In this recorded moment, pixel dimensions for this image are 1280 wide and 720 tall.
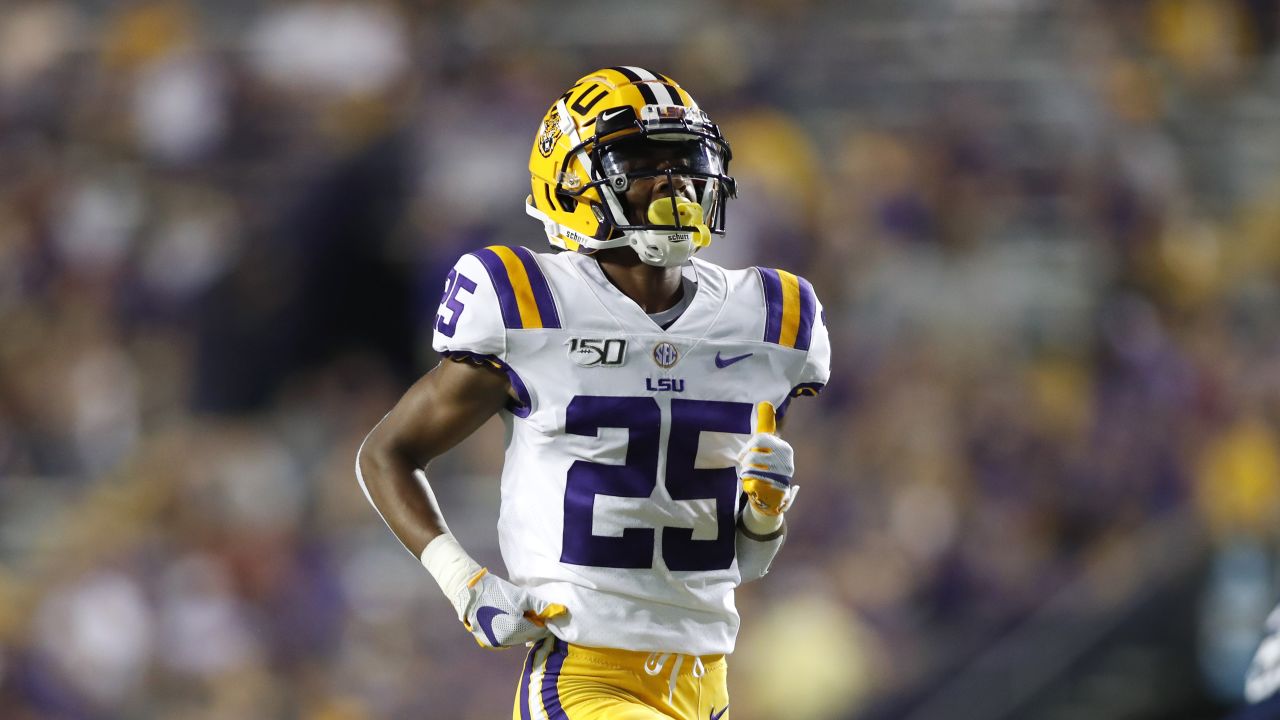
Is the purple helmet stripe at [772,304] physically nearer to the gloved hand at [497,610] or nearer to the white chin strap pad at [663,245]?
the white chin strap pad at [663,245]

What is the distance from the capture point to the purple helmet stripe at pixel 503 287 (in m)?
3.21

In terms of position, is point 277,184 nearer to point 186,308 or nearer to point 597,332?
point 186,308

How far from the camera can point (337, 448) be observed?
26.7 ft

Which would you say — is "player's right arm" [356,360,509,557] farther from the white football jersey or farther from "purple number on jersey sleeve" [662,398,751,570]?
"purple number on jersey sleeve" [662,398,751,570]

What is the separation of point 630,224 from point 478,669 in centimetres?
432

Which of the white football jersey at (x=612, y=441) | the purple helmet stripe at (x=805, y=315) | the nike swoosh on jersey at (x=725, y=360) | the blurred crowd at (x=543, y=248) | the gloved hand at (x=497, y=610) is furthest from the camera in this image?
the blurred crowd at (x=543, y=248)

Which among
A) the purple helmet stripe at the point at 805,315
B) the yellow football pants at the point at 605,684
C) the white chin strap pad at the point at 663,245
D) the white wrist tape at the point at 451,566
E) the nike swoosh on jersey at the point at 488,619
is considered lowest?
the yellow football pants at the point at 605,684

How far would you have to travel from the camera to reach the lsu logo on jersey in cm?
322

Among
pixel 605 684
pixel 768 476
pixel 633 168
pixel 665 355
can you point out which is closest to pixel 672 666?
pixel 605 684

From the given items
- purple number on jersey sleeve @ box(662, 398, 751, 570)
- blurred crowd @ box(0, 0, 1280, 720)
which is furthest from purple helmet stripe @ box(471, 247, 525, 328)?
blurred crowd @ box(0, 0, 1280, 720)

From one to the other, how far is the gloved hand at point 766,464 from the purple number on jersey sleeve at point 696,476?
0.09 m

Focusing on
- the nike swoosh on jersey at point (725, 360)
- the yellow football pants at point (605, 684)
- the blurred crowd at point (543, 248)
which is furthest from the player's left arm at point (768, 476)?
the blurred crowd at point (543, 248)

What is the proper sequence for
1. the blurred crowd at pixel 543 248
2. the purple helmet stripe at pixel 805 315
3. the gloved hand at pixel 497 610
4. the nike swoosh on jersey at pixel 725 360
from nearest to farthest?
the gloved hand at pixel 497 610 < the nike swoosh on jersey at pixel 725 360 < the purple helmet stripe at pixel 805 315 < the blurred crowd at pixel 543 248

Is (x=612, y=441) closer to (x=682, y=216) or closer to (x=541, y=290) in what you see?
(x=541, y=290)
